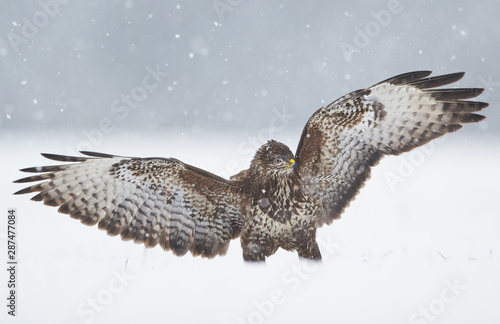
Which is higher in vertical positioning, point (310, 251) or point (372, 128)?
point (372, 128)

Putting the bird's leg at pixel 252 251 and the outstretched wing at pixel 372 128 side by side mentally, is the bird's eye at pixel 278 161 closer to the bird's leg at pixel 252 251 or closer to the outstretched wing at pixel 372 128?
the outstretched wing at pixel 372 128

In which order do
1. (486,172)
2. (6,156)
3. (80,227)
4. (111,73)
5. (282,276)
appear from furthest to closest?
(111,73) → (6,156) → (486,172) → (80,227) → (282,276)

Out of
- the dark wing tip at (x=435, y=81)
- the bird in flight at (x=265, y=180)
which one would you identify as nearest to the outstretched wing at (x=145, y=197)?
the bird in flight at (x=265, y=180)

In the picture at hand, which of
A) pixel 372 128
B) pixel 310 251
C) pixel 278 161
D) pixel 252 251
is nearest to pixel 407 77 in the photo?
pixel 372 128

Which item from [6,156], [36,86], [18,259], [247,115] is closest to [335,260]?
[18,259]

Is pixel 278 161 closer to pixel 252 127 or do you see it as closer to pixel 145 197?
pixel 145 197

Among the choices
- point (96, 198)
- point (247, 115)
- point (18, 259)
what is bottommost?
point (18, 259)

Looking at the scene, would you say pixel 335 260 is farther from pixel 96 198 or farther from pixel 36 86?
pixel 36 86
